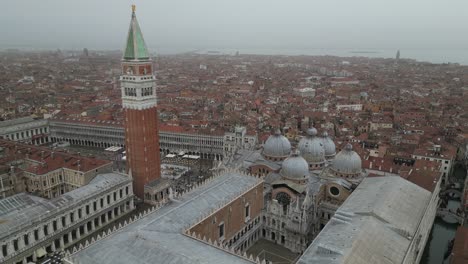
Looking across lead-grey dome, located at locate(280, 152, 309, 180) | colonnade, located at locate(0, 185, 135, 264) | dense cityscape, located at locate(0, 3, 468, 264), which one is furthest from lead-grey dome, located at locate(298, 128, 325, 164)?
colonnade, located at locate(0, 185, 135, 264)

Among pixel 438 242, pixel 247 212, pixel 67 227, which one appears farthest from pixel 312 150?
pixel 67 227

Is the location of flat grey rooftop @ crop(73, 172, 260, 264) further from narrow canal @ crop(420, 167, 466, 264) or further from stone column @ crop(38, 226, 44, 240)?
narrow canal @ crop(420, 167, 466, 264)

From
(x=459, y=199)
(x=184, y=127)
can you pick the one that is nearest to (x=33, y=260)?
(x=184, y=127)

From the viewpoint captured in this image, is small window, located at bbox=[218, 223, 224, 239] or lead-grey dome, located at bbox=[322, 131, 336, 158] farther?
lead-grey dome, located at bbox=[322, 131, 336, 158]

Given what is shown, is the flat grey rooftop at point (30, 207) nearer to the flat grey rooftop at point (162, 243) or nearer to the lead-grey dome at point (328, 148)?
the flat grey rooftop at point (162, 243)

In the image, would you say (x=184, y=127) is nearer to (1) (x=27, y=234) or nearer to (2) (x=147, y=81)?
(2) (x=147, y=81)

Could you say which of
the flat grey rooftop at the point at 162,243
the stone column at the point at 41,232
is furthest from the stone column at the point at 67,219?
the flat grey rooftop at the point at 162,243
